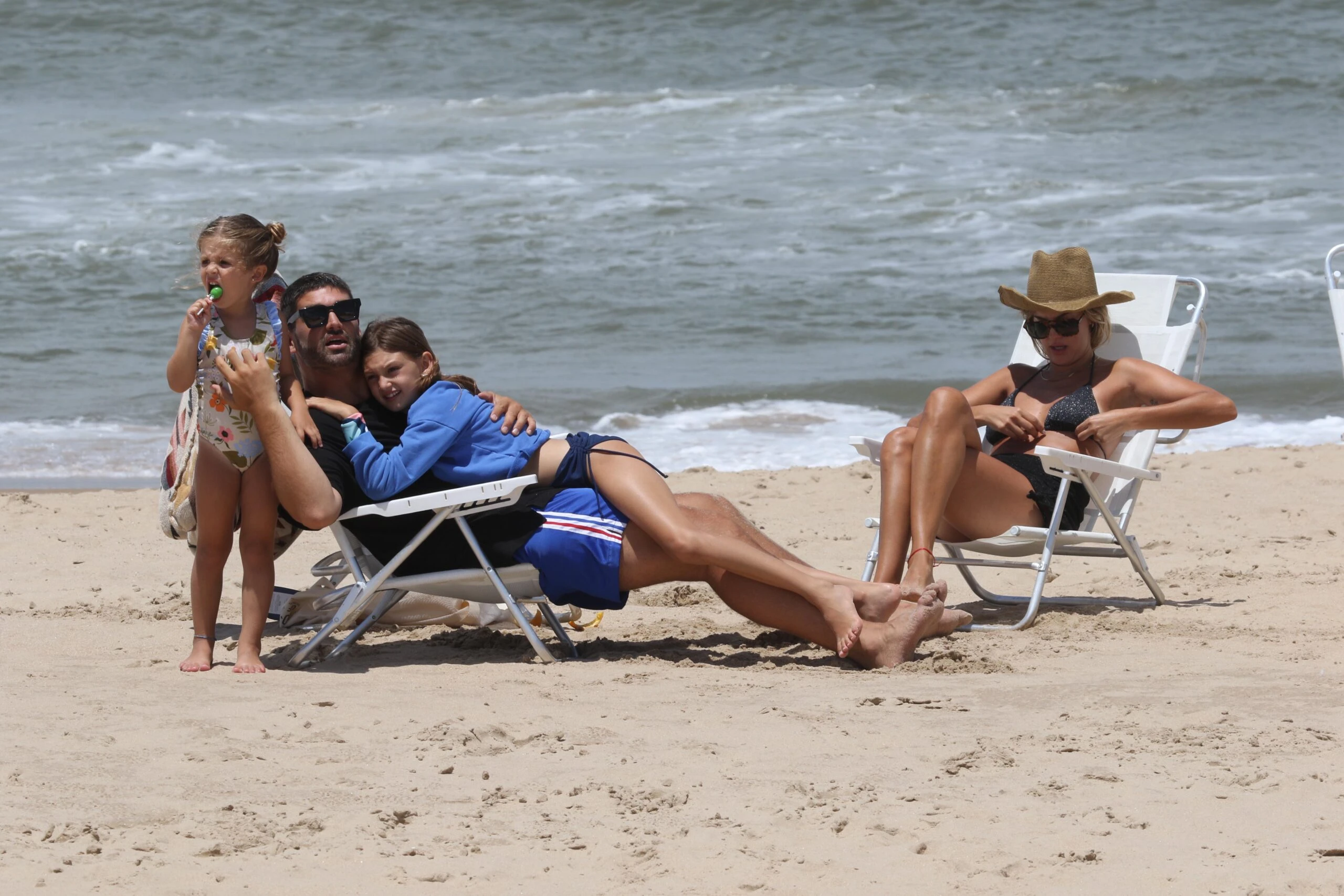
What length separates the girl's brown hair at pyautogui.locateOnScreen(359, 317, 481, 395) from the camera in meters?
4.32

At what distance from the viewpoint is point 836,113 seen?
67.0 ft

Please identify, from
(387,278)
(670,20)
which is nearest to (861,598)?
(387,278)

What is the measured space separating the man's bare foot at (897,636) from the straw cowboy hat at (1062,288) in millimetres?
1342

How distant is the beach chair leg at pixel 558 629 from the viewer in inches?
178

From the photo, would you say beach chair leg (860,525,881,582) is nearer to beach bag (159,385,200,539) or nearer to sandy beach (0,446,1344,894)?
sandy beach (0,446,1344,894)

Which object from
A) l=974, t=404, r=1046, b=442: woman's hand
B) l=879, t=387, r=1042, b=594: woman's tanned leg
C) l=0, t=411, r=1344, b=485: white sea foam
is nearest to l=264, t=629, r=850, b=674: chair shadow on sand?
l=879, t=387, r=1042, b=594: woman's tanned leg

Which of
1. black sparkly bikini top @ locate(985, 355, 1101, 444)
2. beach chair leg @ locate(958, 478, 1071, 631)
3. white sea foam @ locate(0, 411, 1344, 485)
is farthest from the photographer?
white sea foam @ locate(0, 411, 1344, 485)

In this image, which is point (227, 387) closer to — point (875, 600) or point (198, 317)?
point (198, 317)

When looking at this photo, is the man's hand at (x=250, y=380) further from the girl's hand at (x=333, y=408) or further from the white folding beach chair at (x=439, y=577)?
the white folding beach chair at (x=439, y=577)

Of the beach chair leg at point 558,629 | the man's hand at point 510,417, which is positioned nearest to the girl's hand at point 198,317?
the man's hand at point 510,417

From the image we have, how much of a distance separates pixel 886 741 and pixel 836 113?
17.6 metres

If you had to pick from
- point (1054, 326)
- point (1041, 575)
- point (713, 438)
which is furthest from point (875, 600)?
point (713, 438)

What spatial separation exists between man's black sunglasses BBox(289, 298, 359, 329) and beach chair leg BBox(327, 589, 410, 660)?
765 mm

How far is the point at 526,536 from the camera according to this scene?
14.2 feet
